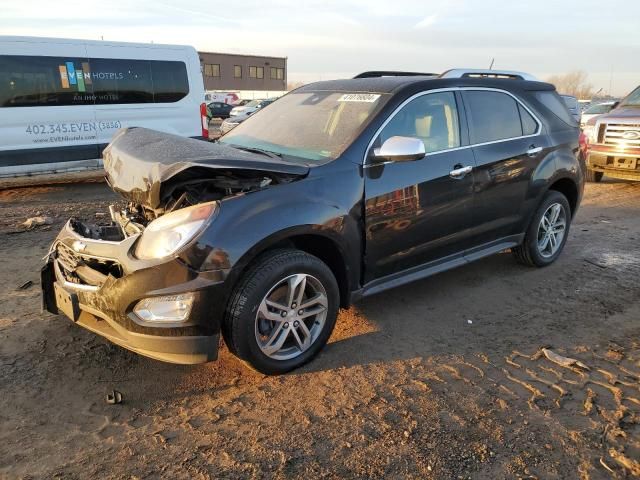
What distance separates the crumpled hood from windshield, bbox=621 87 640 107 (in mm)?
9391

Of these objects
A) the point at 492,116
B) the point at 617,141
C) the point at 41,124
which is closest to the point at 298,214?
the point at 492,116

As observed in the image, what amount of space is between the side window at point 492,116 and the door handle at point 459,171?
29cm

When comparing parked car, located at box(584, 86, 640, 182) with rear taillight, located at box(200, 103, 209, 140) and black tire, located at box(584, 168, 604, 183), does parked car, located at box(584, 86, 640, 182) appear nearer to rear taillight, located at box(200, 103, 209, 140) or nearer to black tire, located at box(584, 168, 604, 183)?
black tire, located at box(584, 168, 604, 183)

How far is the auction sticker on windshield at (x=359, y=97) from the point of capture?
12.5 ft

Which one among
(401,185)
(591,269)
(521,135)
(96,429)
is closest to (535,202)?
(521,135)

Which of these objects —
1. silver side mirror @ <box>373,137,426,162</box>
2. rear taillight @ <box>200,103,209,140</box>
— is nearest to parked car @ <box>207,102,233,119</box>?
rear taillight @ <box>200,103,209,140</box>

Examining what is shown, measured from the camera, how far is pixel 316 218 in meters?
3.18

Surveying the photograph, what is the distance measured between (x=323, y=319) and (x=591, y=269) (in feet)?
10.8

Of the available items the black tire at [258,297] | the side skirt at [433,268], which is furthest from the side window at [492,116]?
the black tire at [258,297]

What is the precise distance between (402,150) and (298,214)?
0.83m

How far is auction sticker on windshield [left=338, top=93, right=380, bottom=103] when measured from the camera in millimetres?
3799

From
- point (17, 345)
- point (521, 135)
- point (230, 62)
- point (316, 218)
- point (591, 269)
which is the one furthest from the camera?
point (230, 62)

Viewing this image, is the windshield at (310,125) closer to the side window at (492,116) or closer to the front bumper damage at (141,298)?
the side window at (492,116)

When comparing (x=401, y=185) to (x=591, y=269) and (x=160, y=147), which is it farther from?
(x=591, y=269)
